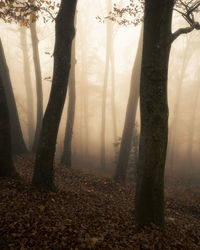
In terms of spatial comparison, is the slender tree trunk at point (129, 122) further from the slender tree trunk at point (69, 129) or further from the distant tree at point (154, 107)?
the distant tree at point (154, 107)

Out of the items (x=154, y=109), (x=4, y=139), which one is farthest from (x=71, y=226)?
(x=4, y=139)

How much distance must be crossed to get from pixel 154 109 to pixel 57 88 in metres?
2.97

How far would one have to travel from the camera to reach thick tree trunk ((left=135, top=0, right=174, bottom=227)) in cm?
428

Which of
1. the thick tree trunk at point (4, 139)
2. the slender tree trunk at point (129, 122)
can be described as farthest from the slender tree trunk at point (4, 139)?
the slender tree trunk at point (129, 122)

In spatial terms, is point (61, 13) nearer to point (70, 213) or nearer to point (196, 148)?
point (70, 213)

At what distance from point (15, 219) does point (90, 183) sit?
541 centimetres

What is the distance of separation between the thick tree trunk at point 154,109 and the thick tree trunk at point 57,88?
95.0 inches

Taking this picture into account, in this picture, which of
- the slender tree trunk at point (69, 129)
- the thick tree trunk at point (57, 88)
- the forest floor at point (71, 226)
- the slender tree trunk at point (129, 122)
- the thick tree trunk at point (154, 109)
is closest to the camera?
the forest floor at point (71, 226)

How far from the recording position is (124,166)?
1107cm

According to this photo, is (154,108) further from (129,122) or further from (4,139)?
(129,122)

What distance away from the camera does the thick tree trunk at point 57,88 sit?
223 inches

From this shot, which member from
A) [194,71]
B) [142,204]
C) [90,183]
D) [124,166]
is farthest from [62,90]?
[194,71]

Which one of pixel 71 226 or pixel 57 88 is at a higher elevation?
pixel 57 88

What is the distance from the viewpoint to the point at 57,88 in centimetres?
582
